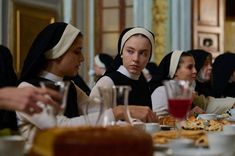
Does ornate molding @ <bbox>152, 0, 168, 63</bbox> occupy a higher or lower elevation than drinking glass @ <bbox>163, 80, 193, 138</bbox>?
higher

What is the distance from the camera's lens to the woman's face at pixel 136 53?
12.2 ft

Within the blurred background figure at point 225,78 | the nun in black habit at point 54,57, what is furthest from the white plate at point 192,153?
the blurred background figure at point 225,78

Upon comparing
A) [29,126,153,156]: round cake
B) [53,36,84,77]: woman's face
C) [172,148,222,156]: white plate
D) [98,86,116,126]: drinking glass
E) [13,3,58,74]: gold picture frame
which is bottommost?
[172,148,222,156]: white plate

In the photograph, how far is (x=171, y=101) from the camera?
1.79 metres

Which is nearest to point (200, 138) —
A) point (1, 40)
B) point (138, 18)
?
point (1, 40)

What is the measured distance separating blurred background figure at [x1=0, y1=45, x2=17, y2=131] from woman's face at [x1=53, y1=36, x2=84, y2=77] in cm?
30

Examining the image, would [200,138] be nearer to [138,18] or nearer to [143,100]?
[143,100]

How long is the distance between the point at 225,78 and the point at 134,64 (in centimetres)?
262

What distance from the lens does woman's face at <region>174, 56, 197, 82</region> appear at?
4465 millimetres

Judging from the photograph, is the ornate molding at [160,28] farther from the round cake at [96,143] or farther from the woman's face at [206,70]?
the round cake at [96,143]

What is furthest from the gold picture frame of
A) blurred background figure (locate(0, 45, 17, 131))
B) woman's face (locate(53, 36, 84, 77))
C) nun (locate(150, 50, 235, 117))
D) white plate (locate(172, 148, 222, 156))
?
white plate (locate(172, 148, 222, 156))

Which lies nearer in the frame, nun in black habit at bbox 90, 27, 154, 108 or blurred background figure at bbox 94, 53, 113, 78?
nun in black habit at bbox 90, 27, 154, 108

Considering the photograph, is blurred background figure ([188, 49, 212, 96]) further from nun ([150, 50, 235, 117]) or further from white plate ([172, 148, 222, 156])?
white plate ([172, 148, 222, 156])

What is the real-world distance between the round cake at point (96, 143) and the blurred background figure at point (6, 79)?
4.01ft
